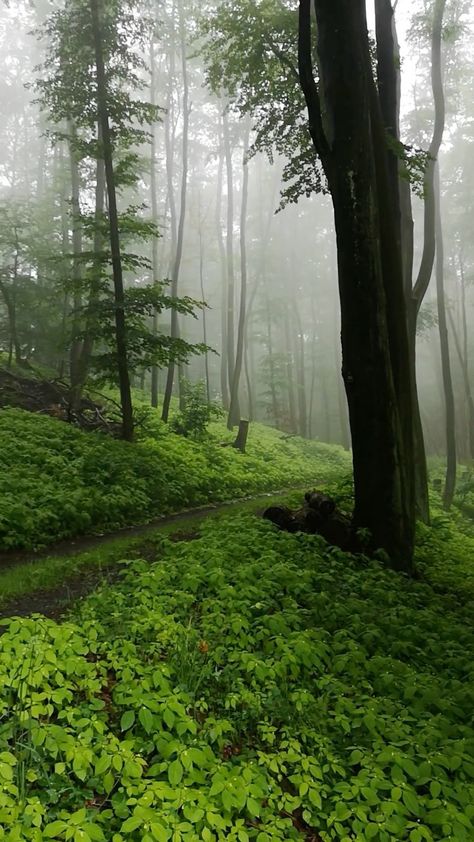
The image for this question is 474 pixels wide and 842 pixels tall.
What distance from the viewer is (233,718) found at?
325cm

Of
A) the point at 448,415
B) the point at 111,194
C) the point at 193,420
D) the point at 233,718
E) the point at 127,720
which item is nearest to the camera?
the point at 127,720

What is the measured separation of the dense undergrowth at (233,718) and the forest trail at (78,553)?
60 cm

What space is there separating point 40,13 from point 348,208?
24810 millimetres

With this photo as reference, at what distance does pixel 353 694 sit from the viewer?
11.8 feet

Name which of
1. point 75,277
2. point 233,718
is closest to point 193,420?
point 75,277

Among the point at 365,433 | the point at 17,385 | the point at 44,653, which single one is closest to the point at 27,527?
the point at 44,653

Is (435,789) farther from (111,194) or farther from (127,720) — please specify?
(111,194)

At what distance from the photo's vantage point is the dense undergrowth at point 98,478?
292 inches

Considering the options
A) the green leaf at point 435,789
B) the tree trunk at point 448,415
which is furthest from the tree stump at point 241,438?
the green leaf at point 435,789

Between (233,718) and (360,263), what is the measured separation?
5321 millimetres

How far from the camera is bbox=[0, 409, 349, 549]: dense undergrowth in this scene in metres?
7.41

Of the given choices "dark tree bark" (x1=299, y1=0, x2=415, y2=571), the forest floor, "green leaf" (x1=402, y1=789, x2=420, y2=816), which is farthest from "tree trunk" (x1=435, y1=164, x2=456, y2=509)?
"green leaf" (x1=402, y1=789, x2=420, y2=816)

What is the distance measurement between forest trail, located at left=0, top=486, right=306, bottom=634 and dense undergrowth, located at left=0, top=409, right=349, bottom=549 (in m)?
0.22

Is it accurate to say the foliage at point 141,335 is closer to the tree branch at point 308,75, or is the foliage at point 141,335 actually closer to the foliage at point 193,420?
the foliage at point 193,420
